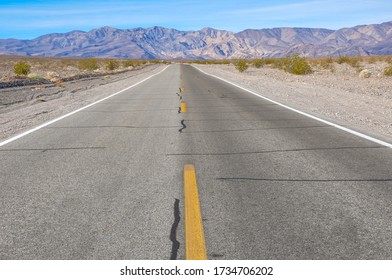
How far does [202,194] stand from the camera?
4805 mm

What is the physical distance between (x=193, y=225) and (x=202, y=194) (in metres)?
0.89

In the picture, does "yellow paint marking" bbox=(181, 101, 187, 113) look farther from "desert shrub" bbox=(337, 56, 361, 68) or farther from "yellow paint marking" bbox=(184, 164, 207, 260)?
"desert shrub" bbox=(337, 56, 361, 68)

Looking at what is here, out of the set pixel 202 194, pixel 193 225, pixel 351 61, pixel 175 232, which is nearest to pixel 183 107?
pixel 202 194

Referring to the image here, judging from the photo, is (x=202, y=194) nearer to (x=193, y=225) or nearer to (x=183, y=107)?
(x=193, y=225)

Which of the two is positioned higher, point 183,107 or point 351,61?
point 351,61

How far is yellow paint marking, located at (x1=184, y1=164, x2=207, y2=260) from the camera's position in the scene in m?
3.41

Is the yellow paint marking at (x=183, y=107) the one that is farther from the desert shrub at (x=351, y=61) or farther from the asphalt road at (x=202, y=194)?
the desert shrub at (x=351, y=61)

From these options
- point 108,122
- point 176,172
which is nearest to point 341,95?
point 108,122

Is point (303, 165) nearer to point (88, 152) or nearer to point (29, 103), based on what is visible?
point (88, 152)

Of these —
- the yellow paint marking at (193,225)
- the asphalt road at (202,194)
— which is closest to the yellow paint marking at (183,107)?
the asphalt road at (202,194)

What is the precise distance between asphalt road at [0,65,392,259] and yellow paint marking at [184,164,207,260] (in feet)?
0.21

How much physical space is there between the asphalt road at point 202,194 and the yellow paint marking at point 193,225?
6 cm
